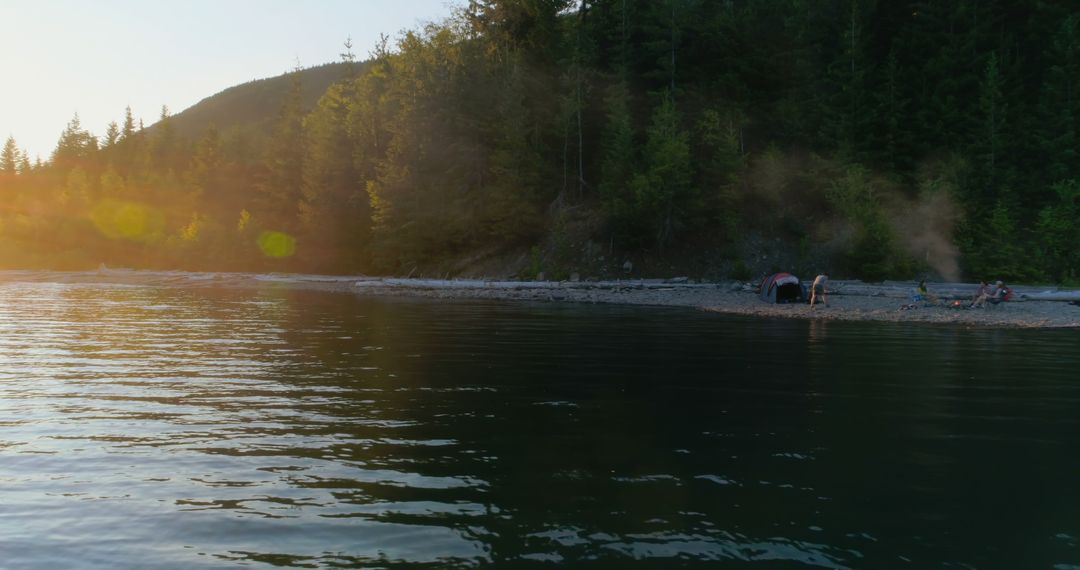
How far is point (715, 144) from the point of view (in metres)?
64.1

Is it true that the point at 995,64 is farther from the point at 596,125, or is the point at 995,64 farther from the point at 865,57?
the point at 596,125

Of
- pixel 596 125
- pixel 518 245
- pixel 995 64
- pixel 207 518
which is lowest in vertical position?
pixel 207 518

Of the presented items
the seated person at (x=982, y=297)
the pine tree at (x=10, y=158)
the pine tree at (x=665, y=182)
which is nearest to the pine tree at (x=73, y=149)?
the pine tree at (x=10, y=158)

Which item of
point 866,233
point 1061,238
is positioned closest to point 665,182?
point 866,233

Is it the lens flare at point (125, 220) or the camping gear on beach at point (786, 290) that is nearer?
the camping gear on beach at point (786, 290)

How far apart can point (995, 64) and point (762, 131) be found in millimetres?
20168

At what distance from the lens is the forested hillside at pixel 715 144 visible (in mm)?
55125

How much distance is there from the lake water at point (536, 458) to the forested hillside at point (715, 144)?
121 ft

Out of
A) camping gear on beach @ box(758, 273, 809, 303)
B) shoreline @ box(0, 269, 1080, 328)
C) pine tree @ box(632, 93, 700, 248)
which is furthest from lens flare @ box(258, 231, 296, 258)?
camping gear on beach @ box(758, 273, 809, 303)

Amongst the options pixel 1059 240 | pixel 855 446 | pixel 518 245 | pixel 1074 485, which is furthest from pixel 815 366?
pixel 518 245

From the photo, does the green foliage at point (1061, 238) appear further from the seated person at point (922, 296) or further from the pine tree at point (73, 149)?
the pine tree at point (73, 149)

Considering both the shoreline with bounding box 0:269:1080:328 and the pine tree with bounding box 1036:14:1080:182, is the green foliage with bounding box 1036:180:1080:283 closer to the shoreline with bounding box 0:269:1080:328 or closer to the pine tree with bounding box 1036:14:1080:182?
the pine tree with bounding box 1036:14:1080:182

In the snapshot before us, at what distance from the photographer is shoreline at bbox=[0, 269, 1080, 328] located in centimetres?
3353

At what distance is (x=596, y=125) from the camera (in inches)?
2662
